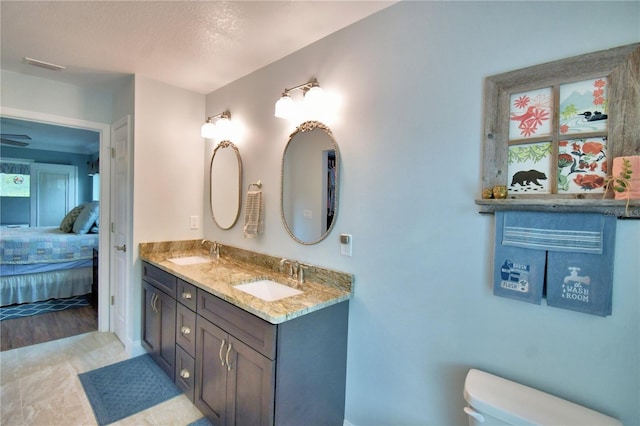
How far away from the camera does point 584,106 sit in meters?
1.05

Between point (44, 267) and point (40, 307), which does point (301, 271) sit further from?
point (44, 267)

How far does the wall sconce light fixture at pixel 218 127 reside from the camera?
102 inches

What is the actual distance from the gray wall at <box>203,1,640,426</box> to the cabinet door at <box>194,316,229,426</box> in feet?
2.35

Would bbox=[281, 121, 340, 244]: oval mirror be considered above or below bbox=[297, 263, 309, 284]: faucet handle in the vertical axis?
above

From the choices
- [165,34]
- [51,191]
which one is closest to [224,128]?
[165,34]

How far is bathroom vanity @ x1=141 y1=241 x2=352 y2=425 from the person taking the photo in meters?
1.40

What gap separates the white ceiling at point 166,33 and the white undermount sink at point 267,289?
1.58 m

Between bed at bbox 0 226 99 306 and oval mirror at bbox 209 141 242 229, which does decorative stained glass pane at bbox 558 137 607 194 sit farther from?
bed at bbox 0 226 99 306

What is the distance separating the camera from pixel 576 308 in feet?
3.40

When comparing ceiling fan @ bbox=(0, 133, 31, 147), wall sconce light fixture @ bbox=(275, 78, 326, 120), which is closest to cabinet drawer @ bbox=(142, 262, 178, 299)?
wall sconce light fixture @ bbox=(275, 78, 326, 120)

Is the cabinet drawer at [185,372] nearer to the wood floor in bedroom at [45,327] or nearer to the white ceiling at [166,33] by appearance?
the wood floor in bedroom at [45,327]

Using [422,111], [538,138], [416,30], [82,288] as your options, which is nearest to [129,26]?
[416,30]

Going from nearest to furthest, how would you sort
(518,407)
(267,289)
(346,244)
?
(518,407) < (346,244) < (267,289)

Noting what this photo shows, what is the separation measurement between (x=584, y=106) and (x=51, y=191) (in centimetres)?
835
